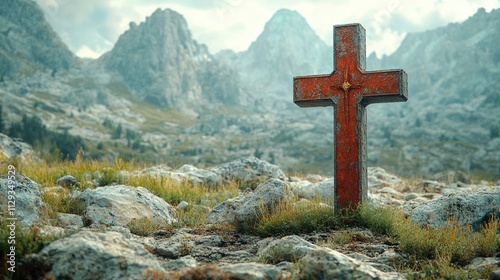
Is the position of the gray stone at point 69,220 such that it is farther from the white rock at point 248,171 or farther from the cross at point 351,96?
the white rock at point 248,171

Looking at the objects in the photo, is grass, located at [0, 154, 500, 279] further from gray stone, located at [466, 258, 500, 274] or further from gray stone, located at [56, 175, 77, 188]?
gray stone, located at [56, 175, 77, 188]

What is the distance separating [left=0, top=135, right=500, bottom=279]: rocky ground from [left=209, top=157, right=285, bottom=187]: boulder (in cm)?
334

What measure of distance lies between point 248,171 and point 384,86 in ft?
29.0

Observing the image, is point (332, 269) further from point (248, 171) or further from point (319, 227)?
point (248, 171)

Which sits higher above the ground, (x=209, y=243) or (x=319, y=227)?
(x=319, y=227)

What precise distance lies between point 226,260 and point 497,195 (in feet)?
18.3

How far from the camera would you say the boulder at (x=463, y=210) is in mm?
8656

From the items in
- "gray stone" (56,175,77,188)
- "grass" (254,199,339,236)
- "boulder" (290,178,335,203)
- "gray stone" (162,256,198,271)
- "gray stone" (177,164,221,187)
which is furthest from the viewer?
"gray stone" (177,164,221,187)

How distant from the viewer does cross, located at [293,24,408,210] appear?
31.3 ft

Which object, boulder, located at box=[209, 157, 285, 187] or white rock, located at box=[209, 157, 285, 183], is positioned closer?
boulder, located at box=[209, 157, 285, 187]

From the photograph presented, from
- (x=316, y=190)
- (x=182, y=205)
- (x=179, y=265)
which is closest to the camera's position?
(x=179, y=265)

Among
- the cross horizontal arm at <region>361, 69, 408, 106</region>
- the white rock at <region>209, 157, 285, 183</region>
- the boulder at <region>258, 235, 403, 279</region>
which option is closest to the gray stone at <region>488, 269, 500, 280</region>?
the boulder at <region>258, 235, 403, 279</region>

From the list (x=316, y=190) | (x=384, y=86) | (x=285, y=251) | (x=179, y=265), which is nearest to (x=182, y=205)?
(x=316, y=190)

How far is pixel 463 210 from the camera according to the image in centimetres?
880
